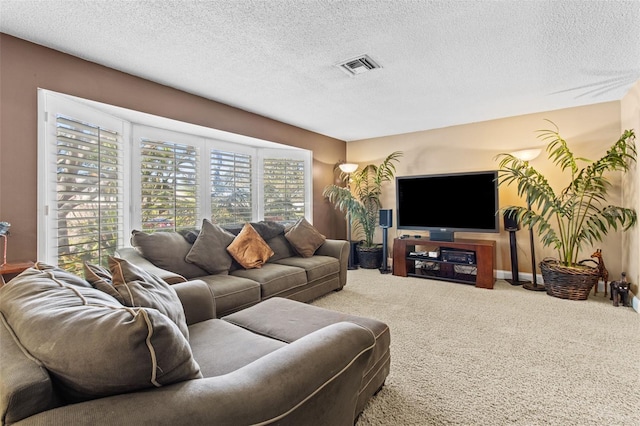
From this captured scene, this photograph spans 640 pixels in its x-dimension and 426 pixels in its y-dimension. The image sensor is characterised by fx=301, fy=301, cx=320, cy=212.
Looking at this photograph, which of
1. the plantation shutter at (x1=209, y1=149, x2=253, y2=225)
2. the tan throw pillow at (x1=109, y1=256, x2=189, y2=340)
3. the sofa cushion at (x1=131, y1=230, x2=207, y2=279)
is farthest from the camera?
the plantation shutter at (x1=209, y1=149, x2=253, y2=225)

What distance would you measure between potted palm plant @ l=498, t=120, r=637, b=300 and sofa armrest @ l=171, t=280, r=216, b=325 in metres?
3.80

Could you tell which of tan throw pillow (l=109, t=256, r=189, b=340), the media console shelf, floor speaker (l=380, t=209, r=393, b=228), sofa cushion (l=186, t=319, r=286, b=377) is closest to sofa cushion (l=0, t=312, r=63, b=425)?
tan throw pillow (l=109, t=256, r=189, b=340)

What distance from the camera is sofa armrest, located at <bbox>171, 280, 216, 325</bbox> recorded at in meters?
1.78

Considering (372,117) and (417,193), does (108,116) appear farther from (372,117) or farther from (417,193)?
(417,193)

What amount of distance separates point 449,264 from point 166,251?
373 cm

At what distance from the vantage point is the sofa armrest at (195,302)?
1.78m

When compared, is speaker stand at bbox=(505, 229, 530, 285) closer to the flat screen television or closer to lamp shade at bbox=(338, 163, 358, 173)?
the flat screen television

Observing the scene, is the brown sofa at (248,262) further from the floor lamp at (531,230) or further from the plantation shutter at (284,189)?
the floor lamp at (531,230)

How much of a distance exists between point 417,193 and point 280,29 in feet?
10.8

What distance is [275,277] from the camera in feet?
9.77

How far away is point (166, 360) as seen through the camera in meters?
0.80

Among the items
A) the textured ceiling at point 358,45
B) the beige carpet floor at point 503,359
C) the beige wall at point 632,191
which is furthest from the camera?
the beige wall at point 632,191

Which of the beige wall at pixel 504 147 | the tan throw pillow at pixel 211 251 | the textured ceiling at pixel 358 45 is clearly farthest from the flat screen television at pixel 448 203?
the tan throw pillow at pixel 211 251

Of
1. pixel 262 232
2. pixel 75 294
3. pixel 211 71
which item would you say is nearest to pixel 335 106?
pixel 211 71
